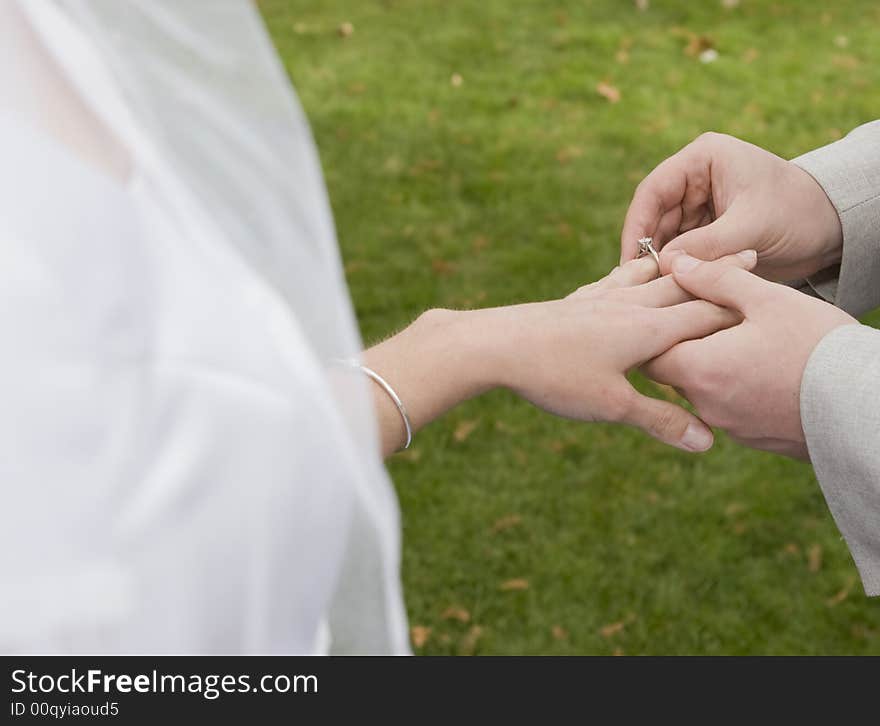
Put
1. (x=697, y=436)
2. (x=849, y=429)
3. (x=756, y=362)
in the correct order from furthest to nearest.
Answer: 1. (x=697, y=436)
2. (x=756, y=362)
3. (x=849, y=429)

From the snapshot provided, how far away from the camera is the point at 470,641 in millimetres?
3438

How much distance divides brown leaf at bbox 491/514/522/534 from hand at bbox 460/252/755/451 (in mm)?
1530

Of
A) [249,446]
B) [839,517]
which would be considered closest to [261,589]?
[249,446]

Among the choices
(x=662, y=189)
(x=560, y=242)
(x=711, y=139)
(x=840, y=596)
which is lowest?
(x=840, y=596)

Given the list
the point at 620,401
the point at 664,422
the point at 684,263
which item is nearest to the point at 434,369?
the point at 620,401

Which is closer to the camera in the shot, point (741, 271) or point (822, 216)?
point (741, 271)

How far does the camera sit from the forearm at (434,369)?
229 centimetres

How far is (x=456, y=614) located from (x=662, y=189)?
1.59m

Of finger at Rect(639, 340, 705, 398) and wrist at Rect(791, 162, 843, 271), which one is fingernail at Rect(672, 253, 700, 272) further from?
wrist at Rect(791, 162, 843, 271)

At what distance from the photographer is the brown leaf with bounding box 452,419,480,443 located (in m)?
4.15

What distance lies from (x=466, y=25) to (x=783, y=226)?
4941mm

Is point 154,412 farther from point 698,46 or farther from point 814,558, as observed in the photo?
point 698,46

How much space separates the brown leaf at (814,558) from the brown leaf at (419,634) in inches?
52.5

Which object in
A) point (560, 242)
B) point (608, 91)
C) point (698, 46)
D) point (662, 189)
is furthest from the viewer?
point (698, 46)
